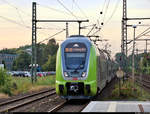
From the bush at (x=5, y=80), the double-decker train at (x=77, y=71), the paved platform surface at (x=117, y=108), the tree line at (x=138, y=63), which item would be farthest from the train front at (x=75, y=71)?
the tree line at (x=138, y=63)

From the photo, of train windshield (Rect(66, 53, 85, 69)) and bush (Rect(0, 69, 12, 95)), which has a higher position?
train windshield (Rect(66, 53, 85, 69))

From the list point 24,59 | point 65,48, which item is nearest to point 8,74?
point 65,48

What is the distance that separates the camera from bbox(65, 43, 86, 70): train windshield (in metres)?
17.3

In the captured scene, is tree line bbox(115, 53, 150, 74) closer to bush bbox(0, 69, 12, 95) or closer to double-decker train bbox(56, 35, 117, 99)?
bush bbox(0, 69, 12, 95)

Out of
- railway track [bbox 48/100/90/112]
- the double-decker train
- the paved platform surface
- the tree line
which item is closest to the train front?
the double-decker train

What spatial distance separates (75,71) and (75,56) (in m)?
0.88

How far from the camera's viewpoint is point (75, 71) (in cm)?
1714

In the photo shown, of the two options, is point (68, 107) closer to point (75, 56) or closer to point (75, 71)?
point (75, 71)

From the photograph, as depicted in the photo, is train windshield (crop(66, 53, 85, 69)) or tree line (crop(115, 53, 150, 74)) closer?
train windshield (crop(66, 53, 85, 69))

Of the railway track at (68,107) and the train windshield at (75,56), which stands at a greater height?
the train windshield at (75,56)

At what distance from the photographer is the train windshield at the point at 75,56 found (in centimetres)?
1728

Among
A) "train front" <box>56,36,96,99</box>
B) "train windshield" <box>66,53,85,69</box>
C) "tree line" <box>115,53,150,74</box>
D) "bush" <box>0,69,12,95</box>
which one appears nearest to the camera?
"train front" <box>56,36,96,99</box>

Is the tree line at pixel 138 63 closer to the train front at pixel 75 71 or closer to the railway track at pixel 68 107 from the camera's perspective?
the train front at pixel 75 71

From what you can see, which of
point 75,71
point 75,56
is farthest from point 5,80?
point 75,71
